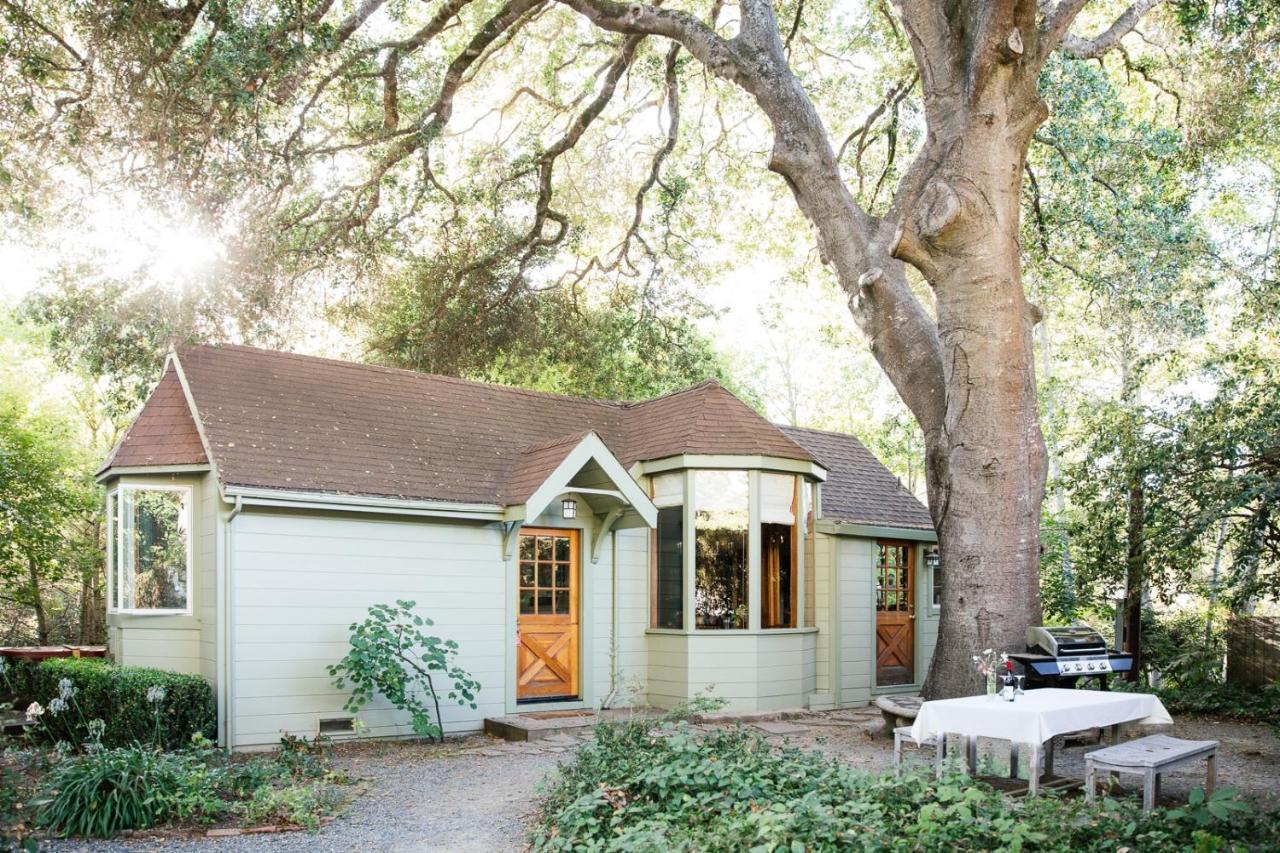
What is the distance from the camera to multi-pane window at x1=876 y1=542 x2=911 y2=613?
45.6 feet

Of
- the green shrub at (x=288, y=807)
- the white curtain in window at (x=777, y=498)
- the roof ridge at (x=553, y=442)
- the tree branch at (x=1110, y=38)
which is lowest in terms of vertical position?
the green shrub at (x=288, y=807)

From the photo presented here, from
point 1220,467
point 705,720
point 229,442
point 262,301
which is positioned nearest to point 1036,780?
point 705,720

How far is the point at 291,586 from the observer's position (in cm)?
977

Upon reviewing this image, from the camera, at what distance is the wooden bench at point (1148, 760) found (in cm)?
594

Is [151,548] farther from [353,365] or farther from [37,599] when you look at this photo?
[37,599]

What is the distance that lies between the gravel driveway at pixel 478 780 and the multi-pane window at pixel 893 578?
2.35 meters

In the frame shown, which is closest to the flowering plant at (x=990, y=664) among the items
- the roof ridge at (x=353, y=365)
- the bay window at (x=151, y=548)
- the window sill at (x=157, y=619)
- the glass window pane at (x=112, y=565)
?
the roof ridge at (x=353, y=365)

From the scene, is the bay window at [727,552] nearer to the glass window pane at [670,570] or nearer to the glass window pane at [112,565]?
the glass window pane at [670,570]

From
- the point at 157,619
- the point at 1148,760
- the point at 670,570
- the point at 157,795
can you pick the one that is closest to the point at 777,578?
the point at 670,570

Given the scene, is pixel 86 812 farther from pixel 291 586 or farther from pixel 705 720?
pixel 705 720

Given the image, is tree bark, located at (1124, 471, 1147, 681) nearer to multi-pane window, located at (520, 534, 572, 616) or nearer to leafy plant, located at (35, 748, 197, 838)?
multi-pane window, located at (520, 534, 572, 616)

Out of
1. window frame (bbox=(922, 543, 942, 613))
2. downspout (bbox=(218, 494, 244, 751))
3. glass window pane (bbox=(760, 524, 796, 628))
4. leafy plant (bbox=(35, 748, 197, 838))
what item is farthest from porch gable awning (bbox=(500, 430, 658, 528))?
leafy plant (bbox=(35, 748, 197, 838))

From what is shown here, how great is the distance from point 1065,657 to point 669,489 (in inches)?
200

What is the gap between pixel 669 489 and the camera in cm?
1248
